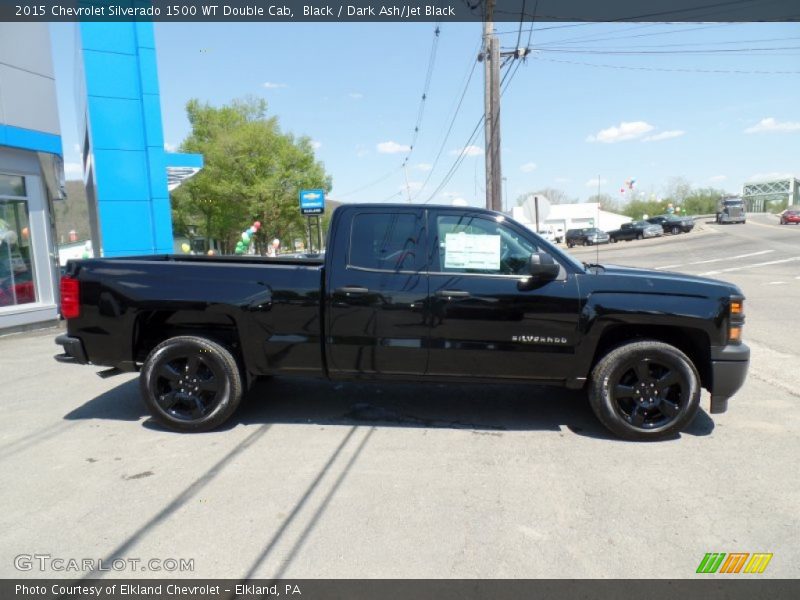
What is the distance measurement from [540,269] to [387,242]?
4.20 ft

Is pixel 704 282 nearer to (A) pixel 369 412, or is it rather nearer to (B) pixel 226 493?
(A) pixel 369 412

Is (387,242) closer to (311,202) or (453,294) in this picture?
(453,294)

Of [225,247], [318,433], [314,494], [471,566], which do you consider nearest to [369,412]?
[318,433]

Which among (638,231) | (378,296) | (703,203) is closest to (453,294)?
(378,296)

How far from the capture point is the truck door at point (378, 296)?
4.29m

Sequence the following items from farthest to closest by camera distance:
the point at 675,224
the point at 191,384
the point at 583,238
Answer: the point at 583,238 → the point at 675,224 → the point at 191,384

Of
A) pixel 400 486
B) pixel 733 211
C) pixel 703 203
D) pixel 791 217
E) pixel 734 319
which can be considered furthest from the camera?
pixel 703 203

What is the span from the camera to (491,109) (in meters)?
17.2

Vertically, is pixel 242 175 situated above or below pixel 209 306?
above

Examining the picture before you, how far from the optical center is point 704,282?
14.2 ft

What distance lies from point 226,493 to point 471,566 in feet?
5.52

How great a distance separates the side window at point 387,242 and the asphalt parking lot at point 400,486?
1439 millimetres

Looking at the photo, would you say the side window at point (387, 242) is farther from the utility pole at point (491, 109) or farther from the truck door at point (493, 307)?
the utility pole at point (491, 109)

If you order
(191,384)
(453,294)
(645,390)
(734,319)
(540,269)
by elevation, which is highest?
(540,269)
